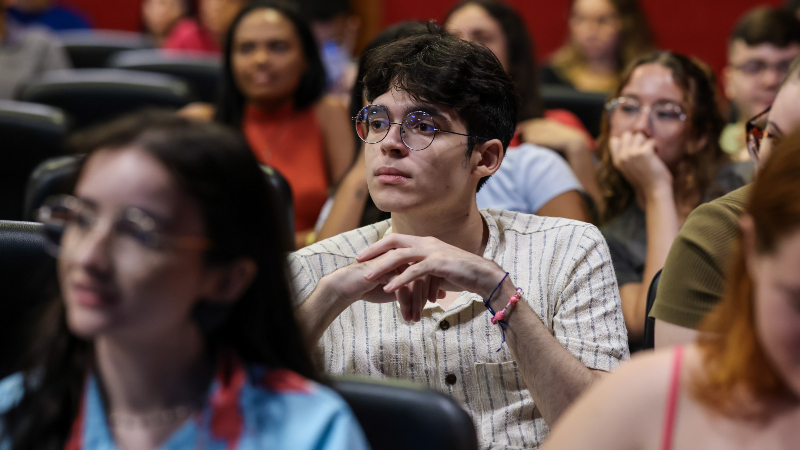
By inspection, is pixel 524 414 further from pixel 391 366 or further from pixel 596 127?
pixel 596 127

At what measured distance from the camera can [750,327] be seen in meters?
0.82

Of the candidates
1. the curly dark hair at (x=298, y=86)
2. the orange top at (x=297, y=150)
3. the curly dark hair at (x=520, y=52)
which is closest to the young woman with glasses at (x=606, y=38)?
the curly dark hair at (x=520, y=52)

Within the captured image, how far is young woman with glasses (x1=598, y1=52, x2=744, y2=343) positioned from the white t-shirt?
140 mm

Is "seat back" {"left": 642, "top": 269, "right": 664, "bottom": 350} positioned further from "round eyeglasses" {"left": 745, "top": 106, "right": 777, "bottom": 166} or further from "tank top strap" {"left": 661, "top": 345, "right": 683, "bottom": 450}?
"tank top strap" {"left": 661, "top": 345, "right": 683, "bottom": 450}

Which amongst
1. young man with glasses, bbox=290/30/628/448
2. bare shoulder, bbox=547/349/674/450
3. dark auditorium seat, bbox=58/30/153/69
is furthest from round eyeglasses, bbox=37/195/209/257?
dark auditorium seat, bbox=58/30/153/69

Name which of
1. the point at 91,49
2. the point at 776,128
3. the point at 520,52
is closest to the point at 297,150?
the point at 520,52

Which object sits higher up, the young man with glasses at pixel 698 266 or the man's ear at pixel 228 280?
the man's ear at pixel 228 280

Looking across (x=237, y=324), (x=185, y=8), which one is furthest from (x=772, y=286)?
(x=185, y=8)

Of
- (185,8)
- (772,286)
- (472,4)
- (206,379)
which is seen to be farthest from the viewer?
(185,8)

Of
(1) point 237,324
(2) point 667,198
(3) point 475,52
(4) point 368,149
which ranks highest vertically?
(3) point 475,52

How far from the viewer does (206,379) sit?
3.14 feet

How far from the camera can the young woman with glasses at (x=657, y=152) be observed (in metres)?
2.21

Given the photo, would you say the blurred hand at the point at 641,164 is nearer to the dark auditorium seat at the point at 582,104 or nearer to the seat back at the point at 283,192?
the seat back at the point at 283,192

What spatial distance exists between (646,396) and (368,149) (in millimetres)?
871
